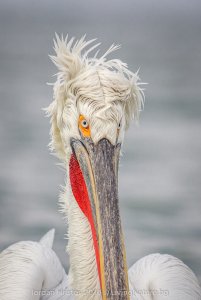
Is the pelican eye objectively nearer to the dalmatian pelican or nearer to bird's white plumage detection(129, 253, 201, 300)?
the dalmatian pelican

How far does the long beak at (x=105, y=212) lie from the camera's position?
194cm

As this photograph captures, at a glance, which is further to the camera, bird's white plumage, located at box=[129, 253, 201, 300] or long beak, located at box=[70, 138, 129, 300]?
bird's white plumage, located at box=[129, 253, 201, 300]

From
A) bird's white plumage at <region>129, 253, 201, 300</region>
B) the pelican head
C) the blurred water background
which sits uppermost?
the blurred water background

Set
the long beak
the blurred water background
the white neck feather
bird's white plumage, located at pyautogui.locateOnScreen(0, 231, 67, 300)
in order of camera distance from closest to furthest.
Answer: the long beak < the white neck feather < bird's white plumage, located at pyautogui.locateOnScreen(0, 231, 67, 300) < the blurred water background

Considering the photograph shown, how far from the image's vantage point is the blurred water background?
2861 millimetres

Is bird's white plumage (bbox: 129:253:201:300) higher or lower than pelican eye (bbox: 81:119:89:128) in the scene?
lower

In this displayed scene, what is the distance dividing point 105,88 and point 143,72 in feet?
3.95

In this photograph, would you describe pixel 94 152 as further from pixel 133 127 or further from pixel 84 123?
pixel 133 127

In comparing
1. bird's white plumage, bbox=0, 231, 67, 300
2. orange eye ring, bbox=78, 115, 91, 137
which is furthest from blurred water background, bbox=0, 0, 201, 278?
orange eye ring, bbox=78, 115, 91, 137

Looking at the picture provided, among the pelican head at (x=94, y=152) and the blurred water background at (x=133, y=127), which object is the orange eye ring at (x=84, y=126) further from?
the blurred water background at (x=133, y=127)

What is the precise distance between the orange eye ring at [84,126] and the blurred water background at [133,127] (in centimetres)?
93

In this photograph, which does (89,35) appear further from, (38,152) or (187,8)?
(38,152)

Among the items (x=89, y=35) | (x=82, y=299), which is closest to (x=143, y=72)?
(x=89, y=35)

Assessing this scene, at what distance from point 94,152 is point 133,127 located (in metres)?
1.64
